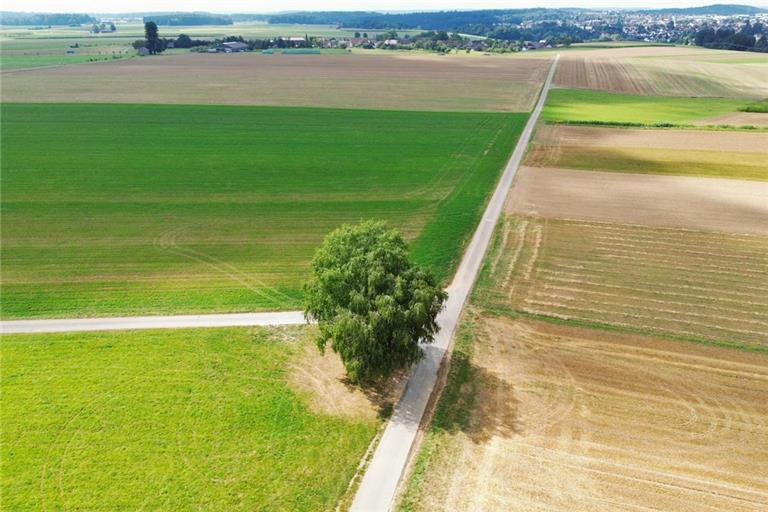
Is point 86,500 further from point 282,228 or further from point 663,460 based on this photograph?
point 282,228

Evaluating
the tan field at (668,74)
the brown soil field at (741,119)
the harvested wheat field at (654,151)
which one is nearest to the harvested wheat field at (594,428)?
the harvested wheat field at (654,151)

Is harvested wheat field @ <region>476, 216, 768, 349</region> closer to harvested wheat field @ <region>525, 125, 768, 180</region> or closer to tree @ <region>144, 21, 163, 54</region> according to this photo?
harvested wheat field @ <region>525, 125, 768, 180</region>

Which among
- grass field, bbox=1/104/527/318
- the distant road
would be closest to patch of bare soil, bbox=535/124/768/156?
grass field, bbox=1/104/527/318

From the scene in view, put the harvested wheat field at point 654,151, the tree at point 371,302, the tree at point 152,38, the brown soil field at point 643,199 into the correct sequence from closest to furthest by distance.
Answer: the tree at point 371,302
the brown soil field at point 643,199
the harvested wheat field at point 654,151
the tree at point 152,38

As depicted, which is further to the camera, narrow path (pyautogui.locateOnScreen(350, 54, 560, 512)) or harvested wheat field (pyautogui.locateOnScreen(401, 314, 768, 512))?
narrow path (pyautogui.locateOnScreen(350, 54, 560, 512))

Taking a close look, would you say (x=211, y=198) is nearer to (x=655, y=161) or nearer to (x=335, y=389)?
(x=335, y=389)

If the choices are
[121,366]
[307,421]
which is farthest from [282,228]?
[307,421]

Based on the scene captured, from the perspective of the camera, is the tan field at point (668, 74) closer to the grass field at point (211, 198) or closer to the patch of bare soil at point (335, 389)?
the grass field at point (211, 198)

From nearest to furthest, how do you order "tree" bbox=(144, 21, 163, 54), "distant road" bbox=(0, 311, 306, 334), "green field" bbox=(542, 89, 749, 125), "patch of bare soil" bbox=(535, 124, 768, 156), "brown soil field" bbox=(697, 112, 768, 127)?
1. "distant road" bbox=(0, 311, 306, 334)
2. "patch of bare soil" bbox=(535, 124, 768, 156)
3. "brown soil field" bbox=(697, 112, 768, 127)
4. "green field" bbox=(542, 89, 749, 125)
5. "tree" bbox=(144, 21, 163, 54)
